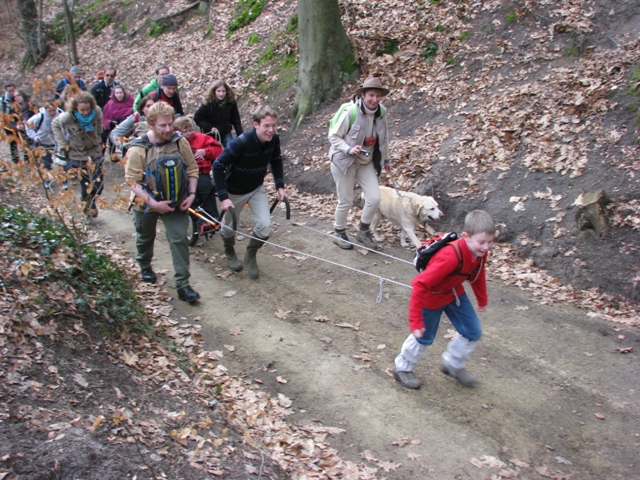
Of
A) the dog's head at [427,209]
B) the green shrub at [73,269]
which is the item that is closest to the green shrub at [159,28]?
the dog's head at [427,209]

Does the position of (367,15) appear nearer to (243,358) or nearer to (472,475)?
(243,358)

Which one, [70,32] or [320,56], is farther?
[70,32]

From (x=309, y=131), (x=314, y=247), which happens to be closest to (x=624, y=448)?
(x=314, y=247)

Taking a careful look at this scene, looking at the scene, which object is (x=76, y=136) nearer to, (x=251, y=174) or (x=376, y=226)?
(x=251, y=174)

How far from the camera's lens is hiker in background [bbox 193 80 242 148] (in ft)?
31.2

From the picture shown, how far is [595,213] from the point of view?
728 centimetres

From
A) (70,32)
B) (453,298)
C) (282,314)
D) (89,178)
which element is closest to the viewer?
(453,298)

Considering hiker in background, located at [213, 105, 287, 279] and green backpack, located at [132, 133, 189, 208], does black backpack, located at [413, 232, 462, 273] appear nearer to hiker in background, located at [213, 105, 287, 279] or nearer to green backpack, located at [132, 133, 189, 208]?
hiker in background, located at [213, 105, 287, 279]

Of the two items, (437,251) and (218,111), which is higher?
(218,111)

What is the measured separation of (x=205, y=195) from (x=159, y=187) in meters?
2.48

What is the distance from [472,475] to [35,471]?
10.1ft

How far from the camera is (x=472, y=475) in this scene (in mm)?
4117

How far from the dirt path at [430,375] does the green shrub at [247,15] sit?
44.5 feet

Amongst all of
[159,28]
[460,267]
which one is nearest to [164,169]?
[460,267]
